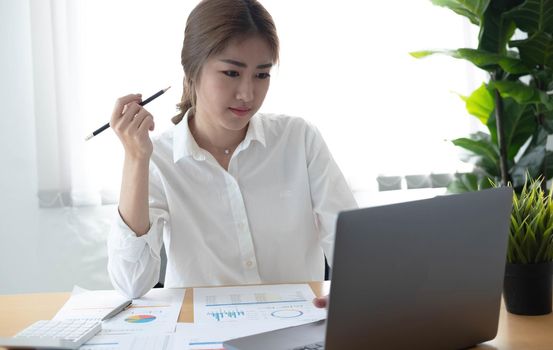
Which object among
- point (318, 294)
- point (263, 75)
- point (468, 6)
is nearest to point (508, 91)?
point (468, 6)

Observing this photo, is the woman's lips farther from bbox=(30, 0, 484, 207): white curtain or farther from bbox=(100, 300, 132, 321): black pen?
bbox=(30, 0, 484, 207): white curtain

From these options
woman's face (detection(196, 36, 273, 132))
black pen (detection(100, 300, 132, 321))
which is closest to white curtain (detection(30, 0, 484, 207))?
woman's face (detection(196, 36, 273, 132))

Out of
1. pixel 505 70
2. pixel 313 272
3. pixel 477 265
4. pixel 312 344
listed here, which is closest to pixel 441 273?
pixel 477 265

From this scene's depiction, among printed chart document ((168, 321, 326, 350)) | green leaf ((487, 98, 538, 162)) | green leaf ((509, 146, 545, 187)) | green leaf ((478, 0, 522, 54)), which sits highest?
green leaf ((478, 0, 522, 54))

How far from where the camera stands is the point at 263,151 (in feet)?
5.67

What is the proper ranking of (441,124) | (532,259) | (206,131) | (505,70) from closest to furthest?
(532,259) → (206,131) → (505,70) → (441,124)

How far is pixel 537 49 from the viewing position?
2.38 meters

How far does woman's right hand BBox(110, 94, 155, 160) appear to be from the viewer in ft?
4.87

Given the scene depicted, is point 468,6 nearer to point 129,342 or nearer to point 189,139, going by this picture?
point 189,139

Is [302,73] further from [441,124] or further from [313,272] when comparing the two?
[313,272]

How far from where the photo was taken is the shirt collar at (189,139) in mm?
1655

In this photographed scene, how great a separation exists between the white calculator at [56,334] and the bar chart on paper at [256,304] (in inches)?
7.1

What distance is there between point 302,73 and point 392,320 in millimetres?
1861

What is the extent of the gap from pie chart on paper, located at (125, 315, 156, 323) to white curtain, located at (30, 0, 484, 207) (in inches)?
54.8
